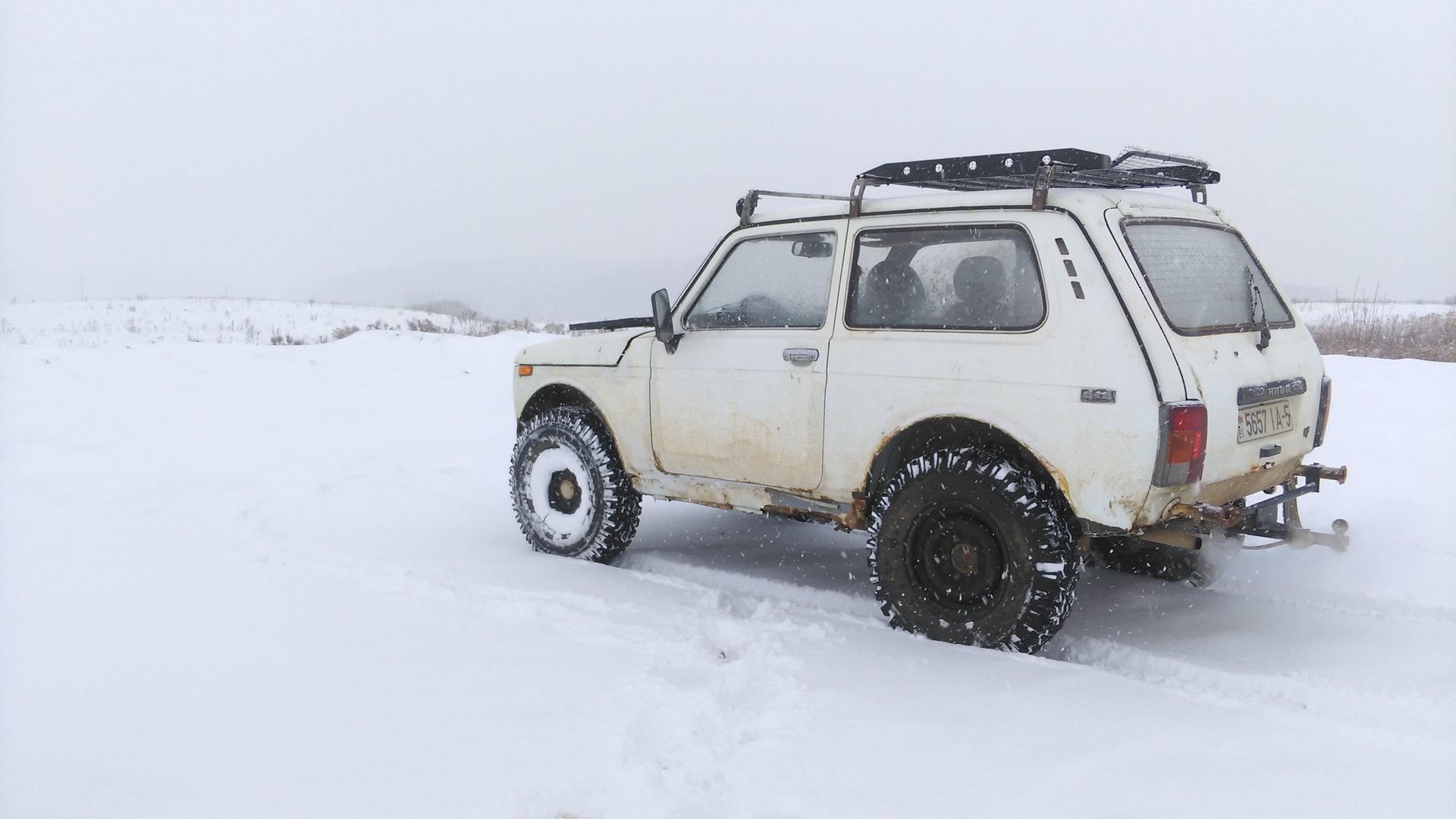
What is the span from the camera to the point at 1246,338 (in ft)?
13.1

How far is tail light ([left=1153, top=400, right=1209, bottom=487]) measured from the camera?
3441 millimetres

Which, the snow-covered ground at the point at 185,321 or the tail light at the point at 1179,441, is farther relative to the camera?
the snow-covered ground at the point at 185,321

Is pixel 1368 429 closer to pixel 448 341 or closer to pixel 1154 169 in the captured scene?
pixel 1154 169

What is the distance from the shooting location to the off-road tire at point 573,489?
5328 mm

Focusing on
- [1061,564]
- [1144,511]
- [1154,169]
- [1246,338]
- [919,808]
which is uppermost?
[1154,169]

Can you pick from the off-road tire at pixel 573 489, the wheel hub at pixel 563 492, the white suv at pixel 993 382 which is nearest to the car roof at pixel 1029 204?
the white suv at pixel 993 382

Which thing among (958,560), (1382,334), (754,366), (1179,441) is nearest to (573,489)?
(754,366)

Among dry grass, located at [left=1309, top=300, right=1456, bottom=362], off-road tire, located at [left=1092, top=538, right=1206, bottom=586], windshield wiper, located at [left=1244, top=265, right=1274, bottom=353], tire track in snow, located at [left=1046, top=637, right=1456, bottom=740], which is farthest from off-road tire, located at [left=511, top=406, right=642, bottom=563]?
dry grass, located at [left=1309, top=300, right=1456, bottom=362]

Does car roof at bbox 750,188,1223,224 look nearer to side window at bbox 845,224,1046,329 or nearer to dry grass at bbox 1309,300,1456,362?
side window at bbox 845,224,1046,329

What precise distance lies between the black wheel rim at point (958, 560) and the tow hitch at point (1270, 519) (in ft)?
2.44

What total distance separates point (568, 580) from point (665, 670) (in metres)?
1.40

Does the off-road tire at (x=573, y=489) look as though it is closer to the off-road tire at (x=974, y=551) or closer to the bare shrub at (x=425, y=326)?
the off-road tire at (x=974, y=551)

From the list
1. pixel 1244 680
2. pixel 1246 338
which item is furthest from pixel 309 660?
pixel 1246 338

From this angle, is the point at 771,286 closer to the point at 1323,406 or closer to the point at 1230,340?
the point at 1230,340
